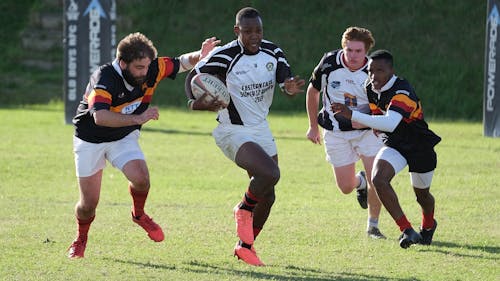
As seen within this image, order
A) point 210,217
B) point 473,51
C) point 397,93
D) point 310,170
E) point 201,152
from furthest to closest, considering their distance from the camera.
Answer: point 473,51 → point 201,152 → point 310,170 → point 210,217 → point 397,93

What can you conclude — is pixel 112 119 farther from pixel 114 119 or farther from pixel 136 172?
pixel 136 172

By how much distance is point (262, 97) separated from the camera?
7926mm

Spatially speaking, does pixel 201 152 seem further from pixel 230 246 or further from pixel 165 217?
pixel 230 246

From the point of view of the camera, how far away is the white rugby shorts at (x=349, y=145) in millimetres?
9047

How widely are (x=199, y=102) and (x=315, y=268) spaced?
55.6 inches

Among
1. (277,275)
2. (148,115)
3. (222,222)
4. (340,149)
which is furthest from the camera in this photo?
(222,222)

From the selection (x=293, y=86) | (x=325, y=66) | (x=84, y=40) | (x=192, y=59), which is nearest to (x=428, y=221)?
(x=325, y=66)

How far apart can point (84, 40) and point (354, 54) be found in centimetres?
1066

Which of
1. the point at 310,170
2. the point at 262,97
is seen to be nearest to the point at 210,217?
the point at 262,97

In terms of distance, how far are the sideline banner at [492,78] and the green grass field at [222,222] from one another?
1138mm

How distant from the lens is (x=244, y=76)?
784 cm

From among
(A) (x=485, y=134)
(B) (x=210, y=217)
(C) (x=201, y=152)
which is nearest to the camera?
(B) (x=210, y=217)

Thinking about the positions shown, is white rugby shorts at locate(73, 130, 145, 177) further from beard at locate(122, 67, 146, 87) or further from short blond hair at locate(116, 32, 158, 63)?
short blond hair at locate(116, 32, 158, 63)

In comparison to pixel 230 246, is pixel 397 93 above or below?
above
